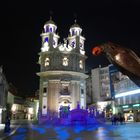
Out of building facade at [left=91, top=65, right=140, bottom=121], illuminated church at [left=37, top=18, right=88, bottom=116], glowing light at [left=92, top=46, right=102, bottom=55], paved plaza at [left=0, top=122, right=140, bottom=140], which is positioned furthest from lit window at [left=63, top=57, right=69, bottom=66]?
glowing light at [left=92, top=46, right=102, bottom=55]

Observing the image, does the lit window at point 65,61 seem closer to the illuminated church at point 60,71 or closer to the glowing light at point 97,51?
the illuminated church at point 60,71

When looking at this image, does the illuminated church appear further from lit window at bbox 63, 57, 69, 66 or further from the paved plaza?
the paved plaza

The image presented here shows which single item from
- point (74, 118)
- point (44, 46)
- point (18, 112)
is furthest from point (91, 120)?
point (18, 112)

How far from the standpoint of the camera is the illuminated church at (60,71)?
76.8 meters

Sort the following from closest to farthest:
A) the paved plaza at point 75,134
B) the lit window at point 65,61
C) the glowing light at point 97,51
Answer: the glowing light at point 97,51
the paved plaza at point 75,134
the lit window at point 65,61

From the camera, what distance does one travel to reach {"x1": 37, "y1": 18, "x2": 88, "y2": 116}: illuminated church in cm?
7681

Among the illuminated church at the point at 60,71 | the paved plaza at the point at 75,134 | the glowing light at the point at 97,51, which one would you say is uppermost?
the illuminated church at the point at 60,71

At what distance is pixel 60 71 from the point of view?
257 feet

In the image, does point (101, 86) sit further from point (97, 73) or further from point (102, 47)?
point (102, 47)

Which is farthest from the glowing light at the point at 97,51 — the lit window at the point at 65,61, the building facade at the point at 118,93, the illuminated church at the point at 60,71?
the lit window at the point at 65,61

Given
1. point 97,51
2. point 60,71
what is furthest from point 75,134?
point 60,71

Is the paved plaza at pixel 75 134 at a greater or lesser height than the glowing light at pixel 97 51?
lesser

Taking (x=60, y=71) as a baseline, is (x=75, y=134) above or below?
below

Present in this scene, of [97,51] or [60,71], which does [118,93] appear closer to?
[60,71]
